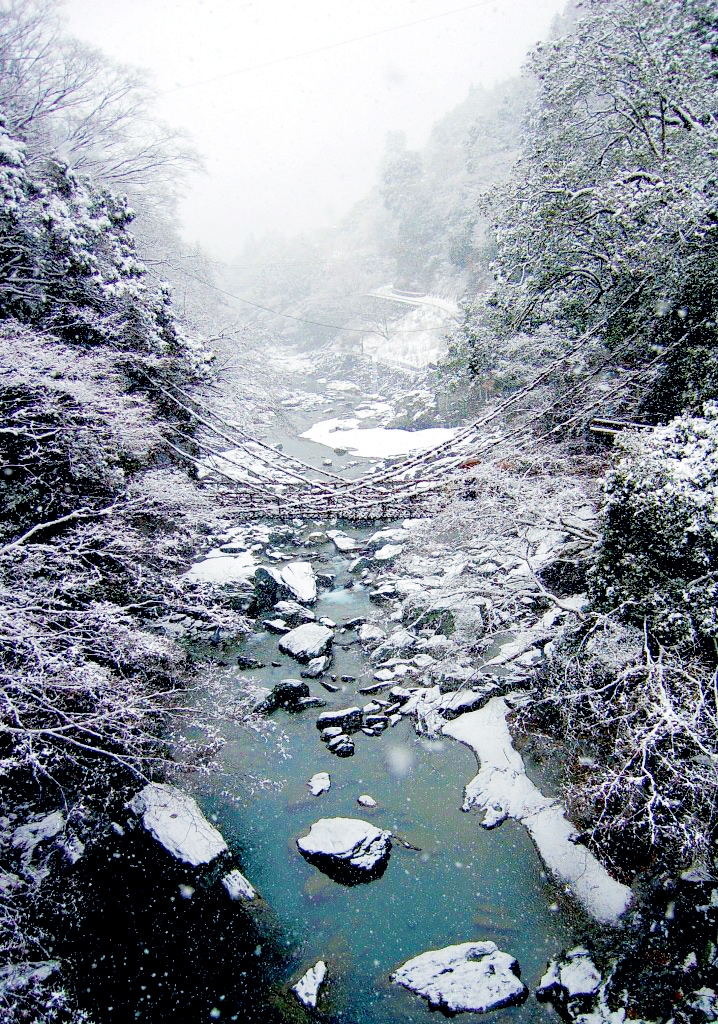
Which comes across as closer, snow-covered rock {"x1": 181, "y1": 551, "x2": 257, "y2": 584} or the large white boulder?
the large white boulder

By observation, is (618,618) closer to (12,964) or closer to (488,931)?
(488,931)

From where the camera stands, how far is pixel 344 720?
301 inches

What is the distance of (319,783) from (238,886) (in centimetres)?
155

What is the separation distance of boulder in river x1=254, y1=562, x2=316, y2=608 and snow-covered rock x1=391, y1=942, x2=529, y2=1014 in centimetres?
675

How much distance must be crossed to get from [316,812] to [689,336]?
24.6 feet

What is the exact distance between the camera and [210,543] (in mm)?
12359

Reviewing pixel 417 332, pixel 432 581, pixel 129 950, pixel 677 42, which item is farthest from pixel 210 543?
pixel 417 332

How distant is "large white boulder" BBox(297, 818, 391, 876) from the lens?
5625 millimetres

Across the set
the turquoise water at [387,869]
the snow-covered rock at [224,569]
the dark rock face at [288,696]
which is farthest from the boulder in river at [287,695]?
the snow-covered rock at [224,569]

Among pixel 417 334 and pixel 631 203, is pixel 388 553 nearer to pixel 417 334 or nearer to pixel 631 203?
pixel 631 203

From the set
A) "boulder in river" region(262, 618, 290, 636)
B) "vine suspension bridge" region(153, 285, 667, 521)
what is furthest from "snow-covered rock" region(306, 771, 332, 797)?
"vine suspension bridge" region(153, 285, 667, 521)

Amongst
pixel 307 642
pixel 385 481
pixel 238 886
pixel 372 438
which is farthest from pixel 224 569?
pixel 372 438

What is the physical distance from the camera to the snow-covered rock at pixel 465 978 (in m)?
4.36

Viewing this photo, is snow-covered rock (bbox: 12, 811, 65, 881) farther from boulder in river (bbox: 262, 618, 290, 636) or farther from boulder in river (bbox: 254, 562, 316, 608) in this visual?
boulder in river (bbox: 254, 562, 316, 608)
